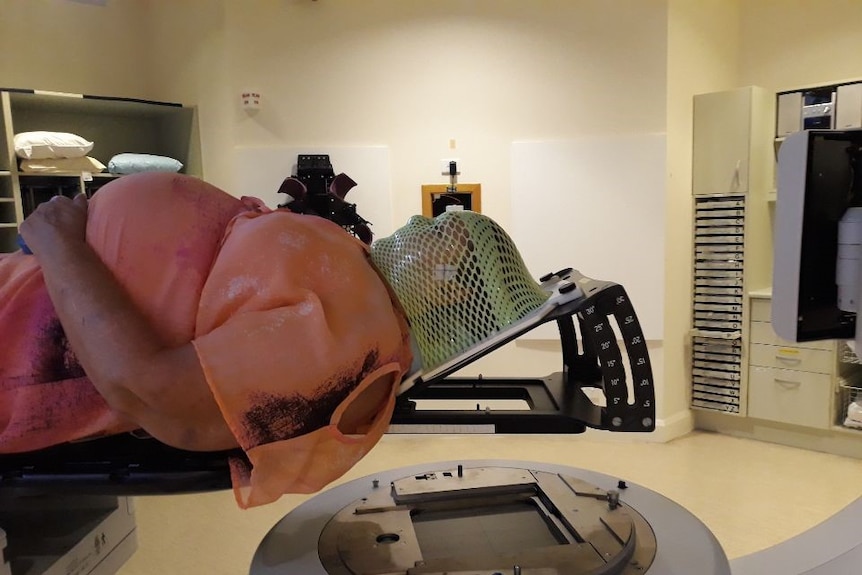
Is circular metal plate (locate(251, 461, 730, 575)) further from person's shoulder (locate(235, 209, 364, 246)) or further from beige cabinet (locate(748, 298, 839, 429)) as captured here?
beige cabinet (locate(748, 298, 839, 429))

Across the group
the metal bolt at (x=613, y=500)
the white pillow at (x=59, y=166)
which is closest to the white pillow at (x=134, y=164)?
the white pillow at (x=59, y=166)

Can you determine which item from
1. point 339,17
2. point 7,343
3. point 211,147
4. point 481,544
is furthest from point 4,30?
point 481,544

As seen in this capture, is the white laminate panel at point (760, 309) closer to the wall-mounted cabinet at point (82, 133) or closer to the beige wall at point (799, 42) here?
the beige wall at point (799, 42)

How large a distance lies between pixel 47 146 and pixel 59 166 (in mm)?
114

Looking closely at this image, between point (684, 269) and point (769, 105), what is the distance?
3.12ft

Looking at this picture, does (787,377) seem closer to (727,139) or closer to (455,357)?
(727,139)

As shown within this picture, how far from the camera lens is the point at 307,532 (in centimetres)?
111

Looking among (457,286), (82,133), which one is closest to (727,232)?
(457,286)

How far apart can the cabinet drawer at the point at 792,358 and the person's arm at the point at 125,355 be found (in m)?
3.15

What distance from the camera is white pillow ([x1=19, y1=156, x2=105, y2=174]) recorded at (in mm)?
2826

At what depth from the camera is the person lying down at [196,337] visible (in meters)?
0.74

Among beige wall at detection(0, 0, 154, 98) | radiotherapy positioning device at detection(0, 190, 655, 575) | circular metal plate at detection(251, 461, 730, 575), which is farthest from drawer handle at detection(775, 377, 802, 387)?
beige wall at detection(0, 0, 154, 98)

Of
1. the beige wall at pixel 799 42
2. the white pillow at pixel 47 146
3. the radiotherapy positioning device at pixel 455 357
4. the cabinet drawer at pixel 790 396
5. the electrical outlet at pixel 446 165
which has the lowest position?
the cabinet drawer at pixel 790 396

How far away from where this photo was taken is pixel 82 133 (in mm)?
3438
